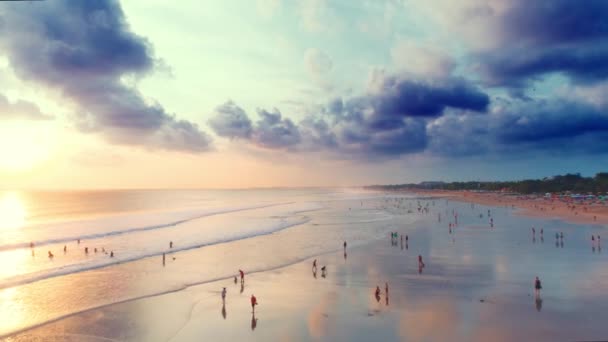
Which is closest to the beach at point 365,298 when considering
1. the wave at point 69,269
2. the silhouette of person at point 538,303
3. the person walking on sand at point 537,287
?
the silhouette of person at point 538,303

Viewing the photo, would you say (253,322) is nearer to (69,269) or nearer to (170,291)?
(170,291)

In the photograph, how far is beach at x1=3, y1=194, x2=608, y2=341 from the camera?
18891 millimetres

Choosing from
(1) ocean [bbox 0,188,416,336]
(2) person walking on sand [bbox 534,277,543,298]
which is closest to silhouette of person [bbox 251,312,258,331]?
(1) ocean [bbox 0,188,416,336]

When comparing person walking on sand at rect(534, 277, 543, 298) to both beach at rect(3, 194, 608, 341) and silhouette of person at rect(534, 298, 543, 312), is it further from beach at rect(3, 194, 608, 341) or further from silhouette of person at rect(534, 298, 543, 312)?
silhouette of person at rect(534, 298, 543, 312)

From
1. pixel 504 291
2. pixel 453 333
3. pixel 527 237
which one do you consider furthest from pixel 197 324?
pixel 527 237

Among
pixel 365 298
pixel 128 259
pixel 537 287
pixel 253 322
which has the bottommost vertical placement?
pixel 128 259

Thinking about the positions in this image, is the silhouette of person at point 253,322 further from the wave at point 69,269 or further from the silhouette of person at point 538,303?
the wave at point 69,269

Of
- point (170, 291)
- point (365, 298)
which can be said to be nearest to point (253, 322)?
point (365, 298)

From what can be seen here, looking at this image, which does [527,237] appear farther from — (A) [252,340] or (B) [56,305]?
(B) [56,305]

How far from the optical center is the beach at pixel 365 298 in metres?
18.9

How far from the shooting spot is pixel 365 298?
78.9 ft

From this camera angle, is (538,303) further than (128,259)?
No

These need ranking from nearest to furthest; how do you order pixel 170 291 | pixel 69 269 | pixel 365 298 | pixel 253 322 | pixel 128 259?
pixel 253 322
pixel 365 298
pixel 170 291
pixel 69 269
pixel 128 259

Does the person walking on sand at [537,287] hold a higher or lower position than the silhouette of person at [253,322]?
higher
